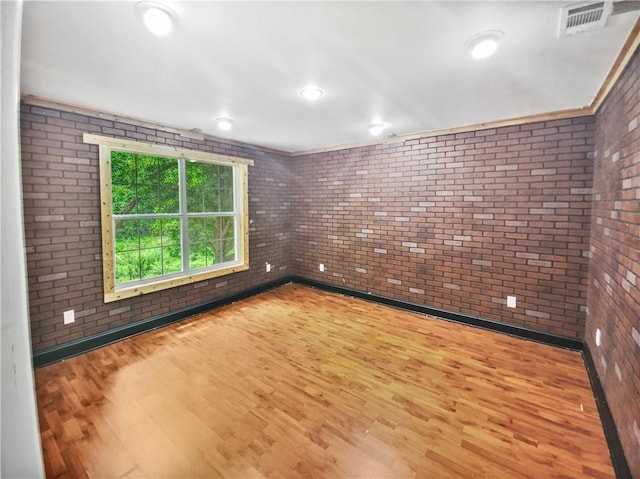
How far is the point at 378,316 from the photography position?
387 cm

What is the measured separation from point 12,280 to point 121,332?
3.36 metres

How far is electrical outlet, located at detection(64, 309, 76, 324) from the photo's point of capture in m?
2.84

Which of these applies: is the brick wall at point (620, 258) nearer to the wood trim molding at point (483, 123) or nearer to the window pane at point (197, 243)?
the wood trim molding at point (483, 123)

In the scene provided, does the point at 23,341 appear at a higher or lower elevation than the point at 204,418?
higher

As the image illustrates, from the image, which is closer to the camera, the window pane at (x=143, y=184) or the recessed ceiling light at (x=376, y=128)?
the window pane at (x=143, y=184)

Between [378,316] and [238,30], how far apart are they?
3.35 meters

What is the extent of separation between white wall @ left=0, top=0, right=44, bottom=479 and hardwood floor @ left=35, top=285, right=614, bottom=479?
4.94ft

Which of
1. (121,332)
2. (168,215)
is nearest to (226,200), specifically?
(168,215)

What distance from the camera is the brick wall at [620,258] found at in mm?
1655

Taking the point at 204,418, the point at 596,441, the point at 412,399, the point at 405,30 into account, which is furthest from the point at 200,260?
the point at 596,441

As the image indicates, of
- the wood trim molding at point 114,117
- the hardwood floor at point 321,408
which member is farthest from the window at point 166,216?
the hardwood floor at point 321,408

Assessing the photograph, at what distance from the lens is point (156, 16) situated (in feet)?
4.81

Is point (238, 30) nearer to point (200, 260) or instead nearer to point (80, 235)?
point (80, 235)

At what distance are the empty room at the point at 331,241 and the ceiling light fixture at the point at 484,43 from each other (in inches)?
0.6
